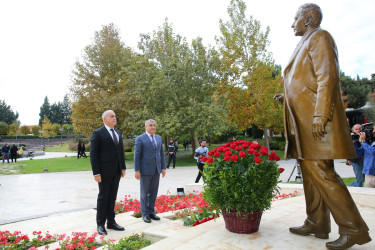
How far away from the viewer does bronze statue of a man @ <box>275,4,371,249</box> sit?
2705mm

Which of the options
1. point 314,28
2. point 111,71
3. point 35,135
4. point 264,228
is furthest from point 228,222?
point 35,135

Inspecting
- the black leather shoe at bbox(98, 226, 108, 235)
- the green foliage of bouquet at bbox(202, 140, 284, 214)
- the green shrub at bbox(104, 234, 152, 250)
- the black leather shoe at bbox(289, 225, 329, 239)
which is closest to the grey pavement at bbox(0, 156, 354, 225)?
the black leather shoe at bbox(98, 226, 108, 235)

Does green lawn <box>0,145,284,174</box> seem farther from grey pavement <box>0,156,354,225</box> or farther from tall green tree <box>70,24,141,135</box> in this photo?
grey pavement <box>0,156,354,225</box>

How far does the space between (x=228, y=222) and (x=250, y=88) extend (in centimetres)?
2014

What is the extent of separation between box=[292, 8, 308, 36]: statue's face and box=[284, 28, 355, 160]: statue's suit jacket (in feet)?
0.38

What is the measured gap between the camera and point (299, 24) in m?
3.22

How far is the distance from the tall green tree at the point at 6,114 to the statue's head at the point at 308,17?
342ft

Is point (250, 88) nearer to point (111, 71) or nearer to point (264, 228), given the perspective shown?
point (111, 71)

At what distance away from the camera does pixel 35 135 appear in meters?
79.6

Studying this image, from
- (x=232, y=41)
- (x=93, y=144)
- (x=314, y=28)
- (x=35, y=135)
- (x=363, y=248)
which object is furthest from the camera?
(x=35, y=135)

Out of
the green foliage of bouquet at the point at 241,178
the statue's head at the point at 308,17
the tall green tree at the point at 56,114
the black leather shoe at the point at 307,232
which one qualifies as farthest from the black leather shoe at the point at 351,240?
the tall green tree at the point at 56,114

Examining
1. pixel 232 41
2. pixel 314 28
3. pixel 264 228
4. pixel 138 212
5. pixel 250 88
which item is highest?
pixel 232 41

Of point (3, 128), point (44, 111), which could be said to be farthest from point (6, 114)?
point (3, 128)

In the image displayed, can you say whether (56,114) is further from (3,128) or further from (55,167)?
(55,167)
